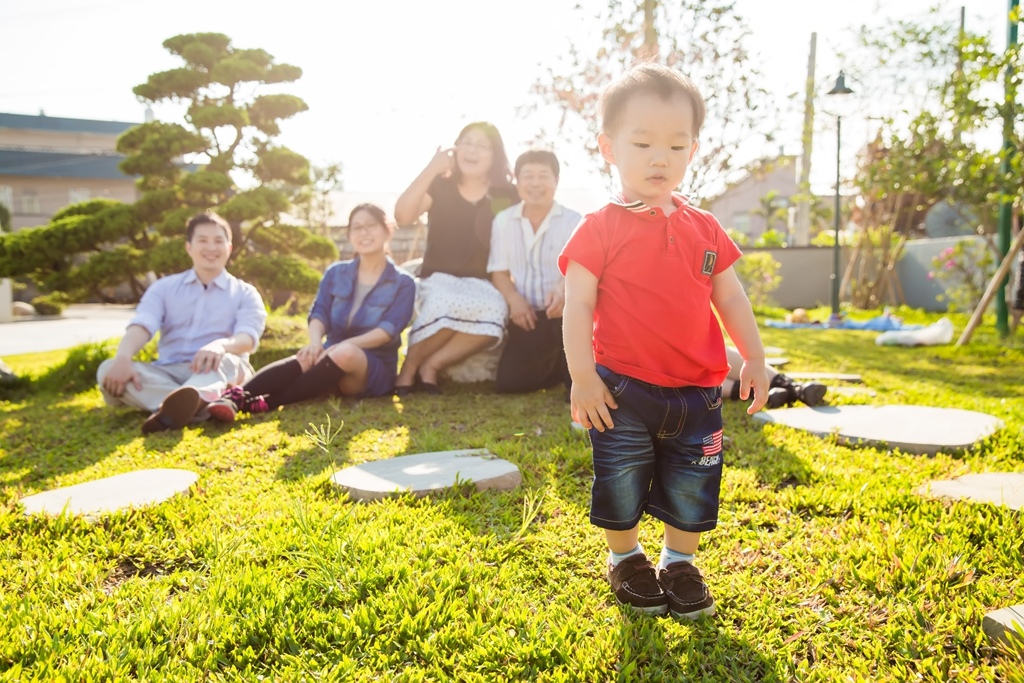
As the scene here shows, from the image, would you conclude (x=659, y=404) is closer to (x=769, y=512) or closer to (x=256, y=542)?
(x=769, y=512)

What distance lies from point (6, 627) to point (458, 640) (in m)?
0.98

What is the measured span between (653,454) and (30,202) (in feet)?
96.7

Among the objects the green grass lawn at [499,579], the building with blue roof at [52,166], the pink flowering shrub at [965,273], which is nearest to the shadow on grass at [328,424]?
the green grass lawn at [499,579]

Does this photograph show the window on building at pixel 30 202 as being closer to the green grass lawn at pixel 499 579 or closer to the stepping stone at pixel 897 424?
the green grass lawn at pixel 499 579

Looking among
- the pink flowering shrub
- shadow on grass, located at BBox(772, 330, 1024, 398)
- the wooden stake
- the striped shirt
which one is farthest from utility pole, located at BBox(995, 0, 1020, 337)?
the striped shirt

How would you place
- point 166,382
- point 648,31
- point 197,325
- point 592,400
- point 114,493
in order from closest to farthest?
1. point 592,400
2. point 114,493
3. point 166,382
4. point 197,325
5. point 648,31

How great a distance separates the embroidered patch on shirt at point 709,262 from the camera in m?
1.66

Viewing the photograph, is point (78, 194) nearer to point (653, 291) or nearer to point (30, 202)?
point (30, 202)

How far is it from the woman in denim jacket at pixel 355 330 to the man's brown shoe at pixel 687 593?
2.67 m

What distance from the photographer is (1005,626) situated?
134cm

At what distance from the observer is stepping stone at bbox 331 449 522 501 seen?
2.23m

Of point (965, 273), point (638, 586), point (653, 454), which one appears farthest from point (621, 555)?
point (965, 273)

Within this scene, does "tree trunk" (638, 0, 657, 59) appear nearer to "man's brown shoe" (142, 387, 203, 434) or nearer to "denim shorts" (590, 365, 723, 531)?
"man's brown shoe" (142, 387, 203, 434)

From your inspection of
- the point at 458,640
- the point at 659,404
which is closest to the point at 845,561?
the point at 659,404
